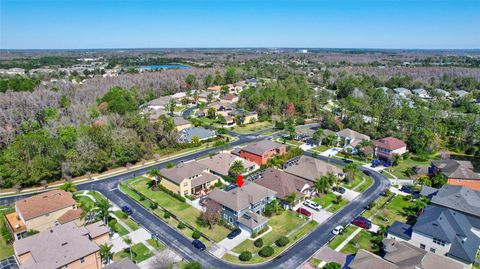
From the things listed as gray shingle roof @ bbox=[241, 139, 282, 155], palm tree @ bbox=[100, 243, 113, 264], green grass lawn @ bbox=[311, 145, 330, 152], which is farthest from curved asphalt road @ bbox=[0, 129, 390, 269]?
gray shingle roof @ bbox=[241, 139, 282, 155]

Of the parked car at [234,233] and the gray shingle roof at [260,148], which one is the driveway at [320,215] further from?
the gray shingle roof at [260,148]

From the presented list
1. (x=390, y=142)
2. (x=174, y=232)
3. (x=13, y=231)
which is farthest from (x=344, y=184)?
(x=13, y=231)

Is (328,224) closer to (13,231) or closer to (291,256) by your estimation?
(291,256)

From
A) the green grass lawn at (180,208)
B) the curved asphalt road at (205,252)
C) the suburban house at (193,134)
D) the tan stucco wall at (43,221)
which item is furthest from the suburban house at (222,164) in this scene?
the tan stucco wall at (43,221)

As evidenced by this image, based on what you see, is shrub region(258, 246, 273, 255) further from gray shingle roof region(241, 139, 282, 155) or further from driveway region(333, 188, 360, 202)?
gray shingle roof region(241, 139, 282, 155)

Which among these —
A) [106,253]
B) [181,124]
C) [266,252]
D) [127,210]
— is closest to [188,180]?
[127,210]

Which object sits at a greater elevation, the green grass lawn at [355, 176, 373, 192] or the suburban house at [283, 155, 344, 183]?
the suburban house at [283, 155, 344, 183]
